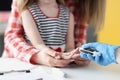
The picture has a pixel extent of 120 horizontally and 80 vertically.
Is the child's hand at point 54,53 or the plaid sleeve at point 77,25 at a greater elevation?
the plaid sleeve at point 77,25

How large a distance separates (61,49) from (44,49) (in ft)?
0.40

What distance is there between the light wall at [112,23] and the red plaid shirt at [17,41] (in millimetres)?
855

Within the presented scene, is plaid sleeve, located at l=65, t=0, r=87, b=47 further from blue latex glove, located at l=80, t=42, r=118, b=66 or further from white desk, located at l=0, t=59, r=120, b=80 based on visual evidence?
blue latex glove, located at l=80, t=42, r=118, b=66

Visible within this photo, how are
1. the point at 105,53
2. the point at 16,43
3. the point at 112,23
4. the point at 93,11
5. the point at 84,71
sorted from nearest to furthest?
1. the point at 105,53
2. the point at 84,71
3. the point at 16,43
4. the point at 93,11
5. the point at 112,23

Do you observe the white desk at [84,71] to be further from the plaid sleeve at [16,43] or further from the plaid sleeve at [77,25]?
the plaid sleeve at [77,25]

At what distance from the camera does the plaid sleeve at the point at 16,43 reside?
88 centimetres

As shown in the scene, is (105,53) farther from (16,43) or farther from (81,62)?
(16,43)

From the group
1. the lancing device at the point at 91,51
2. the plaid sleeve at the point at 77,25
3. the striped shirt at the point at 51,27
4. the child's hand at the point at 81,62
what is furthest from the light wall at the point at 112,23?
the lancing device at the point at 91,51

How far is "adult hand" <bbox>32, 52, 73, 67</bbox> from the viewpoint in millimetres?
820

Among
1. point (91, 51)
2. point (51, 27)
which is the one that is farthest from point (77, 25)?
point (91, 51)

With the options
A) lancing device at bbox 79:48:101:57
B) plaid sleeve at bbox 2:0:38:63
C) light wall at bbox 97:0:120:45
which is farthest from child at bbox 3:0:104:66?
light wall at bbox 97:0:120:45

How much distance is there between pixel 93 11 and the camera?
1.08 metres

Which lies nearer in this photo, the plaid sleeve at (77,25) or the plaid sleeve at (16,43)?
the plaid sleeve at (16,43)

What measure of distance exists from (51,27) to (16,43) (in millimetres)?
129
